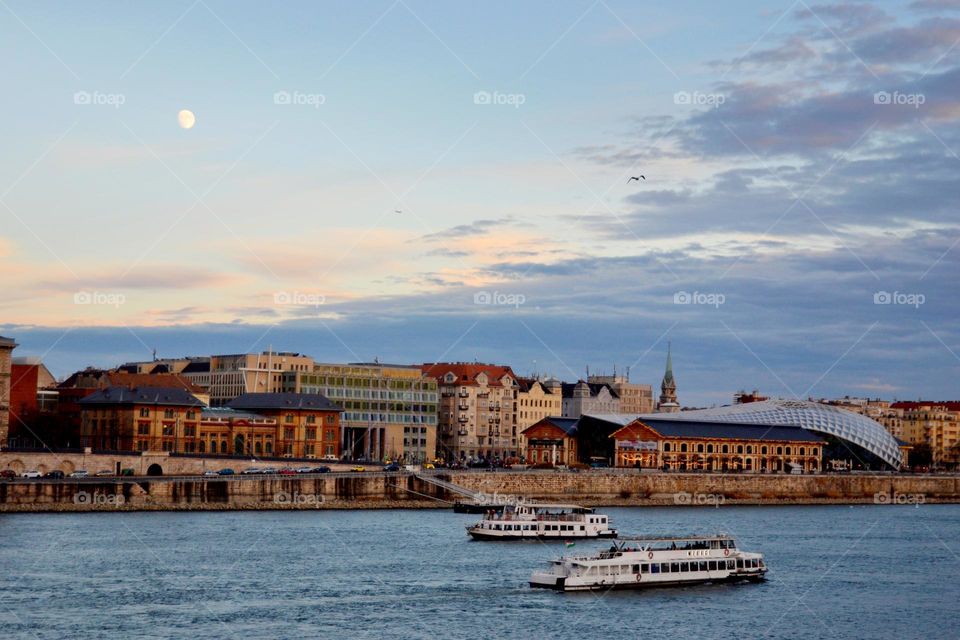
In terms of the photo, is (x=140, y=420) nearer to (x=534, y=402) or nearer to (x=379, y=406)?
(x=379, y=406)

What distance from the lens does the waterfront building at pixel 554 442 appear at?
149 metres

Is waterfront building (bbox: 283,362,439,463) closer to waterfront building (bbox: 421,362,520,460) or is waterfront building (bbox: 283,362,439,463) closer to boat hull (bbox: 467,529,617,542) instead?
waterfront building (bbox: 421,362,520,460)

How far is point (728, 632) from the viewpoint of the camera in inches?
1977

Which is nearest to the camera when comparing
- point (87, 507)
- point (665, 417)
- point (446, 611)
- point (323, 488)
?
point (446, 611)

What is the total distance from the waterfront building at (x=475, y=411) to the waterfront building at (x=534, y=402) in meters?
2.27

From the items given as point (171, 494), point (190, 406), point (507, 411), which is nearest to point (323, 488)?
point (171, 494)

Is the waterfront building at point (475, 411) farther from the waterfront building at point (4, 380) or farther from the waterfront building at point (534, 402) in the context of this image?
the waterfront building at point (4, 380)

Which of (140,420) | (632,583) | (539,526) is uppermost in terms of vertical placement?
(140,420)

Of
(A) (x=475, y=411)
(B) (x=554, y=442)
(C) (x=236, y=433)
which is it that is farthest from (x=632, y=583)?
(A) (x=475, y=411)

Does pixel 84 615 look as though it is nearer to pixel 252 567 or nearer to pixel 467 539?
pixel 252 567

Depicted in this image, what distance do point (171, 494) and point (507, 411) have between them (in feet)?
297

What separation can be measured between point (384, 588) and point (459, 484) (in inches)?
2084

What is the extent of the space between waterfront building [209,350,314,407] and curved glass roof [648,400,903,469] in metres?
39.8

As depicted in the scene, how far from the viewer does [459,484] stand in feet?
358
